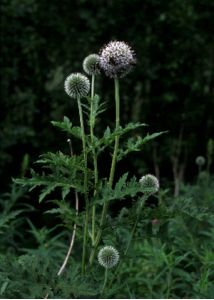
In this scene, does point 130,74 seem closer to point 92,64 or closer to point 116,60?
Result: point 92,64

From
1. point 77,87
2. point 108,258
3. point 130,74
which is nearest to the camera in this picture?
point 108,258

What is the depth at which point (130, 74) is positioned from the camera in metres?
6.52

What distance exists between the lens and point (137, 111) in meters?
6.42

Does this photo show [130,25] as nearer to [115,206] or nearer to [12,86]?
[12,86]

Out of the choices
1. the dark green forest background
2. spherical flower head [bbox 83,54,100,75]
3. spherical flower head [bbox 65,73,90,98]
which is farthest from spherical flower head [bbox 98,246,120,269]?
the dark green forest background

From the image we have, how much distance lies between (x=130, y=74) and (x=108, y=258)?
13.4 ft

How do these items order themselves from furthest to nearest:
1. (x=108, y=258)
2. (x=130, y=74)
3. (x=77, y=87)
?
(x=130, y=74) < (x=77, y=87) < (x=108, y=258)

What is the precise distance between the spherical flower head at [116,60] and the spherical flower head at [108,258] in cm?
72

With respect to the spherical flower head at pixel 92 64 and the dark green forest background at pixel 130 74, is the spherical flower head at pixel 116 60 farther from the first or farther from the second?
the dark green forest background at pixel 130 74

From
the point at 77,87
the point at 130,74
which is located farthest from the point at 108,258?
the point at 130,74

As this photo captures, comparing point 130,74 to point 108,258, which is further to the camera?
point 130,74

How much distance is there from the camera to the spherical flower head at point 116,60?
8.90 feet

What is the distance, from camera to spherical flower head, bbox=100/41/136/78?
2.71 metres

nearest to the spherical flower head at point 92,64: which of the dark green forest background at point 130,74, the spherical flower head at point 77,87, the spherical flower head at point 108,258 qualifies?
the spherical flower head at point 77,87
